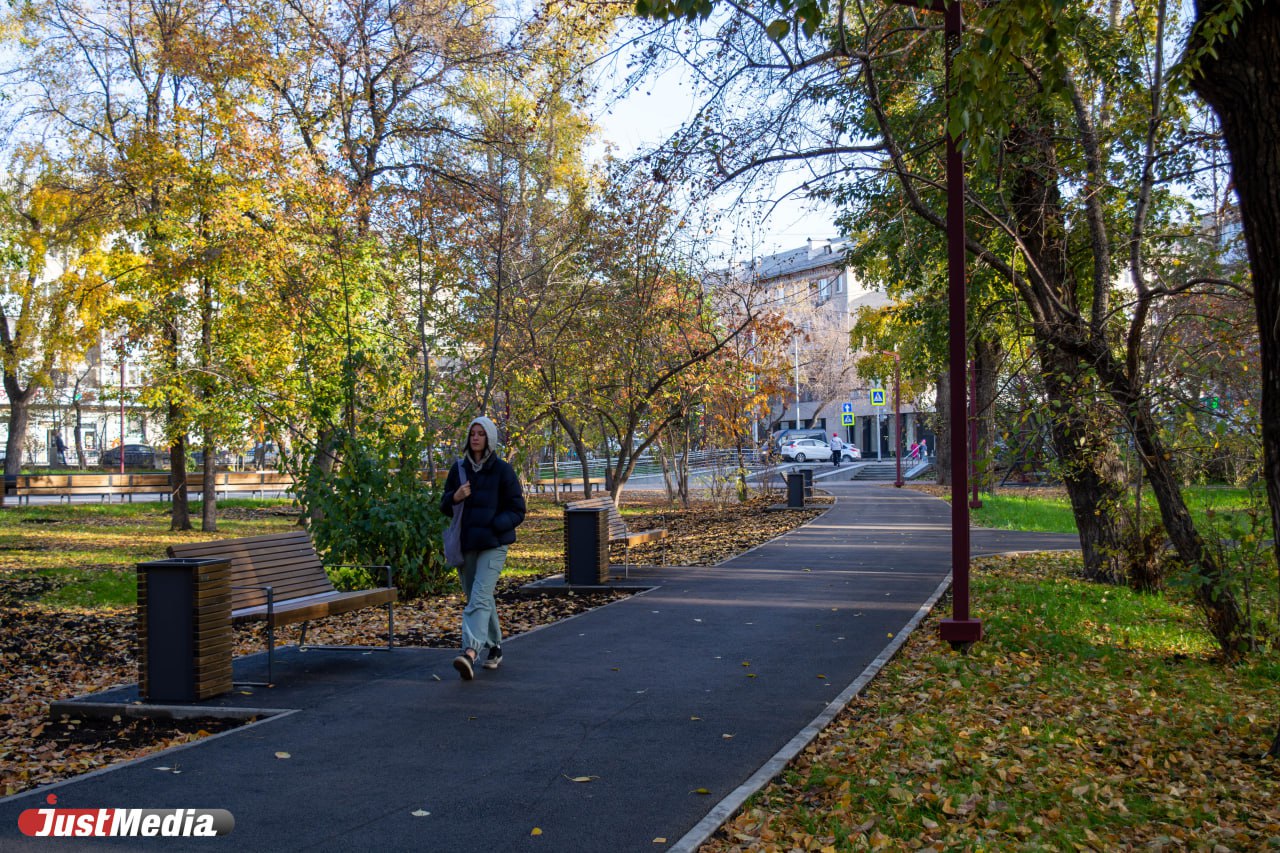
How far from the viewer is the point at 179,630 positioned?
6.99 metres

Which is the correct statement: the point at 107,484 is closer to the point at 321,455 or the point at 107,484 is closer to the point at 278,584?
the point at 321,455

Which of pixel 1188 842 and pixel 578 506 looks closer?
pixel 1188 842

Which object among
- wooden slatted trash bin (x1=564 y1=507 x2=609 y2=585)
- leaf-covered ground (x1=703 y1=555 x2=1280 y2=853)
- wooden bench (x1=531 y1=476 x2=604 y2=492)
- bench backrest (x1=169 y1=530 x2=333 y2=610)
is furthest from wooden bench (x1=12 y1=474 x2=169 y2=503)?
leaf-covered ground (x1=703 y1=555 x2=1280 y2=853)

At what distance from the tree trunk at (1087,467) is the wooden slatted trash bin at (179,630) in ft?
23.3

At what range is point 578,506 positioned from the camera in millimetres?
13273

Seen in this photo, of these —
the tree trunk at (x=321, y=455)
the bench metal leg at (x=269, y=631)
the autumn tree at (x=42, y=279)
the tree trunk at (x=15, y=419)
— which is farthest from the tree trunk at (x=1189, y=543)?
the tree trunk at (x=15, y=419)

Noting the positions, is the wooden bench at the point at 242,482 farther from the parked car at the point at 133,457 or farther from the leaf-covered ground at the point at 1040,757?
the leaf-covered ground at the point at 1040,757

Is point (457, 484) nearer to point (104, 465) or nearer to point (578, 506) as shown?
point (578, 506)

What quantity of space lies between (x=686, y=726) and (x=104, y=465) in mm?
57310

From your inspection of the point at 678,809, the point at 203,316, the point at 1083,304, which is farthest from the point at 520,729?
the point at 203,316

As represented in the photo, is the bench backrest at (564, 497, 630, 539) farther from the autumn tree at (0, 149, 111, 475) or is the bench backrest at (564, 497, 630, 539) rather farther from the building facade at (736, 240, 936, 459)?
the building facade at (736, 240, 936, 459)

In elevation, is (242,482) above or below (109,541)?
above

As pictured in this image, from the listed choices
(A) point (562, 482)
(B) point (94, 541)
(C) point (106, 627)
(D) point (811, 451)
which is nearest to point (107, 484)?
(B) point (94, 541)

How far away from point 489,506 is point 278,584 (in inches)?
69.0
